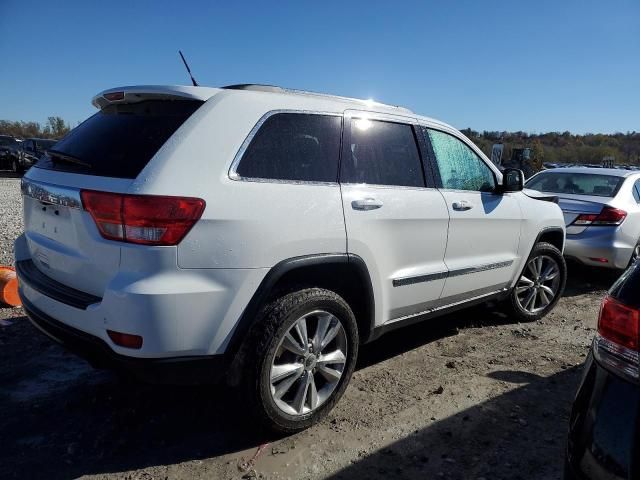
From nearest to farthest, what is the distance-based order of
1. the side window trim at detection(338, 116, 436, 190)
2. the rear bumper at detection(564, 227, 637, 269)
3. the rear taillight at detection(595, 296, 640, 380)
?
the rear taillight at detection(595, 296, 640, 380) → the side window trim at detection(338, 116, 436, 190) → the rear bumper at detection(564, 227, 637, 269)

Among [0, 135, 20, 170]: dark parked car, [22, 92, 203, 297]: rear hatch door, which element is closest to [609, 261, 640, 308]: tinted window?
[22, 92, 203, 297]: rear hatch door

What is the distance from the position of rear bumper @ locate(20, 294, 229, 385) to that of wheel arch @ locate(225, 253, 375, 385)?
99mm

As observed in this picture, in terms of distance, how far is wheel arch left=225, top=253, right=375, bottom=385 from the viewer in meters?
2.53

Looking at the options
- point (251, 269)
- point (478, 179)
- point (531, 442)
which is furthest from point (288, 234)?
point (478, 179)

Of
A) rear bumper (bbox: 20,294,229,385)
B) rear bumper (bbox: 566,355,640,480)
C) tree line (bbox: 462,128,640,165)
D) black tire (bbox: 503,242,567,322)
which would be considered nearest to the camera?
rear bumper (bbox: 566,355,640,480)

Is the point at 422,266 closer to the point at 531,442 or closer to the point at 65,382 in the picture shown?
the point at 531,442

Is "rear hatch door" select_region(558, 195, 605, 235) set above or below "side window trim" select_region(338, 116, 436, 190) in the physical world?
below

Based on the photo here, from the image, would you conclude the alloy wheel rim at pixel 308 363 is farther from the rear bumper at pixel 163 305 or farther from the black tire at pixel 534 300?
the black tire at pixel 534 300

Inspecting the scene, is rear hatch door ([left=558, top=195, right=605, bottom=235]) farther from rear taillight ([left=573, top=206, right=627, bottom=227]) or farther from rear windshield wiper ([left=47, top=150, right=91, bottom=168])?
rear windshield wiper ([left=47, top=150, right=91, bottom=168])

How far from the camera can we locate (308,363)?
2.86 metres

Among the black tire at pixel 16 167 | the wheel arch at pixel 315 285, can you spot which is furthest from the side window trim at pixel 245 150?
the black tire at pixel 16 167

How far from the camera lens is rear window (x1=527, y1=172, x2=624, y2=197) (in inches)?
257

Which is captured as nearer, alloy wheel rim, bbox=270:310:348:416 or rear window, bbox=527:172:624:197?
alloy wheel rim, bbox=270:310:348:416

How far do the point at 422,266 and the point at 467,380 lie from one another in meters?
0.92
